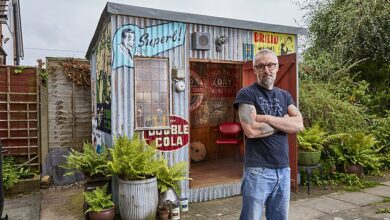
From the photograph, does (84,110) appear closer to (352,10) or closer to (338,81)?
(338,81)

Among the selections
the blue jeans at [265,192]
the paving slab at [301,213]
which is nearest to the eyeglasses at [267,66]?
the blue jeans at [265,192]

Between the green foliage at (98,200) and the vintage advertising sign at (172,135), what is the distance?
1.07 metres

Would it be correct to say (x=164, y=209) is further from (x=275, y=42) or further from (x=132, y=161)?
(x=275, y=42)

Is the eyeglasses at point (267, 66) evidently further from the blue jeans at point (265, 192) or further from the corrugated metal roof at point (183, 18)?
the corrugated metal roof at point (183, 18)

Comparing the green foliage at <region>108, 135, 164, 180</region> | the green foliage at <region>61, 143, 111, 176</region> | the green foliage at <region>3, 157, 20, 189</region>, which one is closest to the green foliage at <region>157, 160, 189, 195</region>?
the green foliage at <region>108, 135, 164, 180</region>

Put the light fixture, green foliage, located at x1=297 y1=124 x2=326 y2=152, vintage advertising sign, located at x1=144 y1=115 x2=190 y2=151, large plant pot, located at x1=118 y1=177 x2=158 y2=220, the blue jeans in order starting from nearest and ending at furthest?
the blue jeans, large plant pot, located at x1=118 y1=177 x2=158 y2=220, vintage advertising sign, located at x1=144 y1=115 x2=190 y2=151, the light fixture, green foliage, located at x1=297 y1=124 x2=326 y2=152

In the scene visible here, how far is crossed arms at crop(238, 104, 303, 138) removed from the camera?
2.69 meters

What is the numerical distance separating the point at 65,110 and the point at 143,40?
4020 millimetres

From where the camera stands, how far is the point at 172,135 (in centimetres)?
545

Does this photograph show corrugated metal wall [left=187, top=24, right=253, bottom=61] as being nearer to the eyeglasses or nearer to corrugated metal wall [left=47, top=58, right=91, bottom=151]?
the eyeglasses

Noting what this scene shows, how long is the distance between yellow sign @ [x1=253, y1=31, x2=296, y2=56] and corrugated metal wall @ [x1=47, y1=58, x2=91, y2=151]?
460cm

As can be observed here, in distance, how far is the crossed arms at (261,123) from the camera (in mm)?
2693

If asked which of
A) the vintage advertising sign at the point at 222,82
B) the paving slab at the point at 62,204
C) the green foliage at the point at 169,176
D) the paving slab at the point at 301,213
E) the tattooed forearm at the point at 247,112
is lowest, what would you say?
the paving slab at the point at 62,204

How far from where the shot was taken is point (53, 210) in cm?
555
